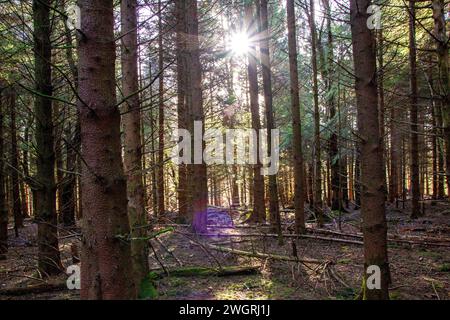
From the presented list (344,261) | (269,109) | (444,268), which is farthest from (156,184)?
(444,268)

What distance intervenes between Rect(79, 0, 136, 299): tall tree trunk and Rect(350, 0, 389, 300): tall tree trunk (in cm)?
313

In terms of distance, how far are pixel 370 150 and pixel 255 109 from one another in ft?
29.5

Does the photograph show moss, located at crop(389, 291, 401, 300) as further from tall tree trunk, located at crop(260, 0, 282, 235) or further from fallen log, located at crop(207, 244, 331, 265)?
tall tree trunk, located at crop(260, 0, 282, 235)

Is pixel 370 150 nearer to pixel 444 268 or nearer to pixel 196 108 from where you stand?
pixel 444 268

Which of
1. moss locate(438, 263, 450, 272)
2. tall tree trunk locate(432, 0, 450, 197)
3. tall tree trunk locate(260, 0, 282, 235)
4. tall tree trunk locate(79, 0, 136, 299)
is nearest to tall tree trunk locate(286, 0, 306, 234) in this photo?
tall tree trunk locate(260, 0, 282, 235)

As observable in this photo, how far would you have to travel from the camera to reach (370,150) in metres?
4.09

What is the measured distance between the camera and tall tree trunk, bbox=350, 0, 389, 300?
4062mm

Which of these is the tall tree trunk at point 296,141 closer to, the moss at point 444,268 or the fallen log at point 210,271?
the fallen log at point 210,271

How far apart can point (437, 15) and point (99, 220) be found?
602 cm

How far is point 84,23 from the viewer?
2094 millimetres

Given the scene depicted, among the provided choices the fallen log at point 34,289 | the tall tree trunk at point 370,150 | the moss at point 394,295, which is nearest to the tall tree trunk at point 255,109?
the moss at point 394,295

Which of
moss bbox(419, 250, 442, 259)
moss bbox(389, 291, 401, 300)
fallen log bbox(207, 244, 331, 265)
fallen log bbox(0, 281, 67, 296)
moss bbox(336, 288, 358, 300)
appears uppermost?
fallen log bbox(0, 281, 67, 296)

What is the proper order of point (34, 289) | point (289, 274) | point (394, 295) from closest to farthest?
1. point (394, 295)
2. point (34, 289)
3. point (289, 274)

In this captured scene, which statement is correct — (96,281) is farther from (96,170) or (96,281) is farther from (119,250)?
(96,170)
